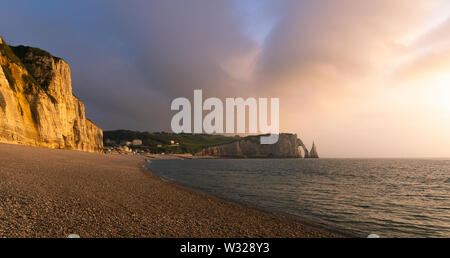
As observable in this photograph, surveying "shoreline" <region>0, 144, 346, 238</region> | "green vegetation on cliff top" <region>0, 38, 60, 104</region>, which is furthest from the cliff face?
"shoreline" <region>0, 144, 346, 238</region>

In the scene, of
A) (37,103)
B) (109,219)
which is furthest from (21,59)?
(109,219)

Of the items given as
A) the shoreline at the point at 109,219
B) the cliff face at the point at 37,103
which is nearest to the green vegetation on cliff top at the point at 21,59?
the cliff face at the point at 37,103

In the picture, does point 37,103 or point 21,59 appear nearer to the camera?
point 37,103

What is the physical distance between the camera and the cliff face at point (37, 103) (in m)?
38.1

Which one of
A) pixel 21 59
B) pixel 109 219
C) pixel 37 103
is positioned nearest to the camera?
pixel 109 219

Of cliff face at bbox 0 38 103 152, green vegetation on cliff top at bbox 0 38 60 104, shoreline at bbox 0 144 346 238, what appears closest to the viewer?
shoreline at bbox 0 144 346 238

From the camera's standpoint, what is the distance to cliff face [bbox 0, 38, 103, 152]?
38.1m

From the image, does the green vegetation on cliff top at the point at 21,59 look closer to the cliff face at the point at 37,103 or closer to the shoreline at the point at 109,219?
the cliff face at the point at 37,103

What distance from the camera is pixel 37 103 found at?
48.2 meters

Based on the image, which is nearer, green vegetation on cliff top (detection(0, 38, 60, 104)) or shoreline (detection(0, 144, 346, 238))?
shoreline (detection(0, 144, 346, 238))

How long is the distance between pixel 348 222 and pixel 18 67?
75.1 m

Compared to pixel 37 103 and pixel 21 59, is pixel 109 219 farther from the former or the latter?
pixel 21 59

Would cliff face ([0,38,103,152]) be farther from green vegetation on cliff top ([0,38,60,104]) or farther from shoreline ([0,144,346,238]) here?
shoreline ([0,144,346,238])
